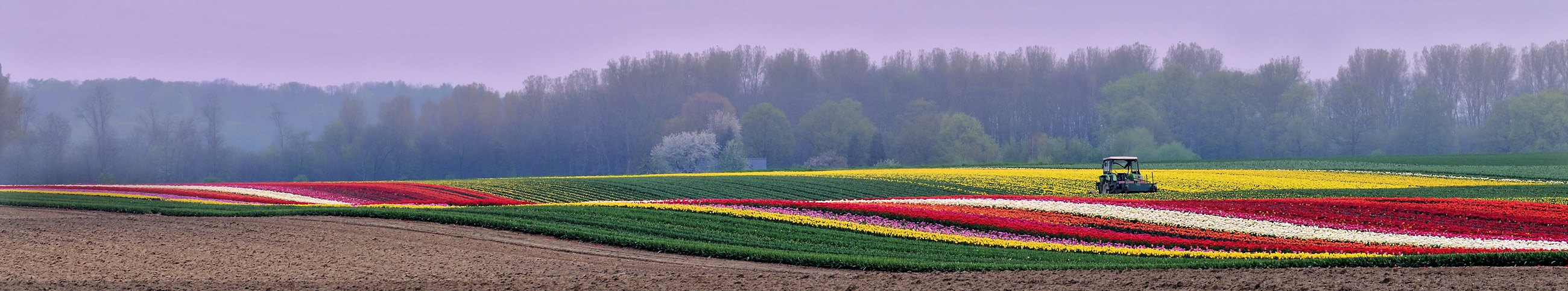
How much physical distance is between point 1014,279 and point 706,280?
3.99m

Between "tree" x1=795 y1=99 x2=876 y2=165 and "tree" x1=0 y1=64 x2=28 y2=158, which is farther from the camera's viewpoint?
"tree" x1=795 y1=99 x2=876 y2=165

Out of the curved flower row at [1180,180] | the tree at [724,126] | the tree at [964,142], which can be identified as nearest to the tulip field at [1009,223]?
the curved flower row at [1180,180]

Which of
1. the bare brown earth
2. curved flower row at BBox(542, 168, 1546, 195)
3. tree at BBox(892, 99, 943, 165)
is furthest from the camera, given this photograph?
tree at BBox(892, 99, 943, 165)

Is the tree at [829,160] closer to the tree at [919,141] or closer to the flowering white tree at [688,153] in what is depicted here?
the tree at [919,141]

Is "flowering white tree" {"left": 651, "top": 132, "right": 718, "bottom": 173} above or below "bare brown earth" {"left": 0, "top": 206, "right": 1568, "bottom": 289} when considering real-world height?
above

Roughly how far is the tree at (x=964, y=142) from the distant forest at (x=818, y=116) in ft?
0.72

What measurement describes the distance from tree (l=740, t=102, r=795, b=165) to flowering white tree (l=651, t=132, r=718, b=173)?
13.4 meters

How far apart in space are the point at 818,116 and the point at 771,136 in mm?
5158

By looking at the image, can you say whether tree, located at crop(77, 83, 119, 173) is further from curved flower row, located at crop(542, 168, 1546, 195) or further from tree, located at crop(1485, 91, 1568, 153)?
tree, located at crop(1485, 91, 1568, 153)

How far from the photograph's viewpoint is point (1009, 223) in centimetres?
2289

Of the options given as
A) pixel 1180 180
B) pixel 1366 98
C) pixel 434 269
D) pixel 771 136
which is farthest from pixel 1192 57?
pixel 434 269

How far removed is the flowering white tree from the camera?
82.2 meters

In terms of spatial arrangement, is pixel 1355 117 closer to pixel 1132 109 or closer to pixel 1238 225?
pixel 1132 109

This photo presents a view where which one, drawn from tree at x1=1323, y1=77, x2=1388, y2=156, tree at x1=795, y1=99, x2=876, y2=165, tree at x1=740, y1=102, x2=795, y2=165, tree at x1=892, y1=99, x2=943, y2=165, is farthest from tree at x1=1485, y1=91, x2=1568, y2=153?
tree at x1=740, y1=102, x2=795, y2=165
